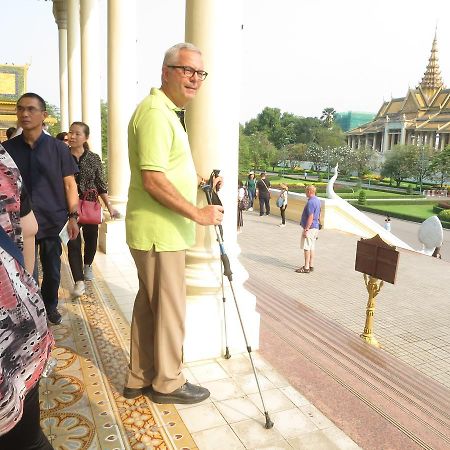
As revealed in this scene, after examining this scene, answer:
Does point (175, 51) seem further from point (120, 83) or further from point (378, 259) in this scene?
point (120, 83)

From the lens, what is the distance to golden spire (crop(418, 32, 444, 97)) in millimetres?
92000

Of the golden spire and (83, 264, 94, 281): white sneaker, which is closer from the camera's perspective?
(83, 264, 94, 281): white sneaker

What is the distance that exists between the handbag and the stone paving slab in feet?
14.2

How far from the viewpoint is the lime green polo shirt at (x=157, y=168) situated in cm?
262

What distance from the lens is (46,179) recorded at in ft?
12.7

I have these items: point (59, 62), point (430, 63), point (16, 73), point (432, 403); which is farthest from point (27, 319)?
point (430, 63)

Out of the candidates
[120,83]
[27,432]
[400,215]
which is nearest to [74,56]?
[120,83]

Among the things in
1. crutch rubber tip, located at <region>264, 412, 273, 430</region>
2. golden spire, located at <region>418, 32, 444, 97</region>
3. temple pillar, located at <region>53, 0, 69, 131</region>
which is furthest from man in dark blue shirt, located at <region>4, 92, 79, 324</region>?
golden spire, located at <region>418, 32, 444, 97</region>

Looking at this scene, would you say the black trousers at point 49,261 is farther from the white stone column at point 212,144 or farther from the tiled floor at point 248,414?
the tiled floor at point 248,414

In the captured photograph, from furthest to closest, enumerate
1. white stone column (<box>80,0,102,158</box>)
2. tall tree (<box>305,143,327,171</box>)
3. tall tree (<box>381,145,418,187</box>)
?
tall tree (<box>305,143,327,171</box>) → tall tree (<box>381,145,418,187</box>) → white stone column (<box>80,0,102,158</box>)

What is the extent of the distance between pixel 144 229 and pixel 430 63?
108177 mm

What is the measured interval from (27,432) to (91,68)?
990 cm

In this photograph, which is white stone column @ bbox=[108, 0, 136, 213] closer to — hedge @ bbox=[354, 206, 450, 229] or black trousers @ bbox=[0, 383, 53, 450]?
black trousers @ bbox=[0, 383, 53, 450]

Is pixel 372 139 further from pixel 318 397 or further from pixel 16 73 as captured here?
pixel 318 397
